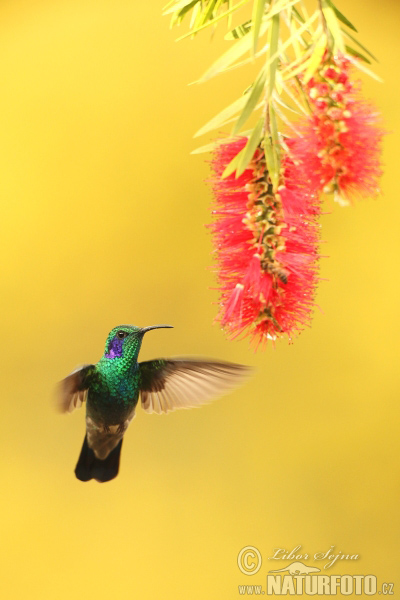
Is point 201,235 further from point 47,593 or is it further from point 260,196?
point 260,196

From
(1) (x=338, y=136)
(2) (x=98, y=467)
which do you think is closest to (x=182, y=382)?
(2) (x=98, y=467)

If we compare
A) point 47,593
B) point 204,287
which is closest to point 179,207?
point 204,287

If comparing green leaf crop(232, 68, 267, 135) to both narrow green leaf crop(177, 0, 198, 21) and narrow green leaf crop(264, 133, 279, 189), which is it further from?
narrow green leaf crop(177, 0, 198, 21)

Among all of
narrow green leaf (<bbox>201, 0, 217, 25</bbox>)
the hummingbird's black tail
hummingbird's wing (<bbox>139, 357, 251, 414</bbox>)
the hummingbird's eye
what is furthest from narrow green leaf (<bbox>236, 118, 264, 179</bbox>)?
the hummingbird's black tail

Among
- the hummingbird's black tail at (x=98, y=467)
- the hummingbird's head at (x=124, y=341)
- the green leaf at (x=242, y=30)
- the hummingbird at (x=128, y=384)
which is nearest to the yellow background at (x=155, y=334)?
the hummingbird's black tail at (x=98, y=467)

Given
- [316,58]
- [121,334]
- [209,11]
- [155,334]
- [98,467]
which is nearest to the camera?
[316,58]

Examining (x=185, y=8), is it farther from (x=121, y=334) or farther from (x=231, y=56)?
(x=121, y=334)
